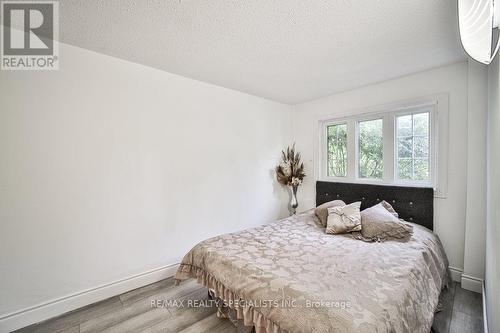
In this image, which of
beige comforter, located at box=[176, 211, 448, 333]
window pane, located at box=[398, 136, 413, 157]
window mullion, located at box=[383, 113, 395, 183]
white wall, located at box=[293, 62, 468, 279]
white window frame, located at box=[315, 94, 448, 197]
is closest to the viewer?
beige comforter, located at box=[176, 211, 448, 333]

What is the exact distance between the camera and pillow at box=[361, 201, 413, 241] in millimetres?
2188

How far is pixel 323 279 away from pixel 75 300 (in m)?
2.23

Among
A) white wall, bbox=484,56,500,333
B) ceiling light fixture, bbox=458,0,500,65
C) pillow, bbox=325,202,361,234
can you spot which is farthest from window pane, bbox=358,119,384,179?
ceiling light fixture, bbox=458,0,500,65

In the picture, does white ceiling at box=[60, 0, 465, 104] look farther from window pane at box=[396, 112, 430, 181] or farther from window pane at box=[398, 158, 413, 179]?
window pane at box=[398, 158, 413, 179]

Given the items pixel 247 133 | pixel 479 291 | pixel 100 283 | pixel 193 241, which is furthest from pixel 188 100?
pixel 479 291

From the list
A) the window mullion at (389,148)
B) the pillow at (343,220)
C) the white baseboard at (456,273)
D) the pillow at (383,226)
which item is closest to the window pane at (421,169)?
the window mullion at (389,148)

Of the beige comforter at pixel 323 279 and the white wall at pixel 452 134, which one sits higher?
the white wall at pixel 452 134

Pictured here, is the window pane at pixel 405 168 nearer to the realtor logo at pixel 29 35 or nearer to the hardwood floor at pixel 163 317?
the hardwood floor at pixel 163 317

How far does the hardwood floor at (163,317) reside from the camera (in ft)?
5.70

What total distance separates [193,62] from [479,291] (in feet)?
12.3

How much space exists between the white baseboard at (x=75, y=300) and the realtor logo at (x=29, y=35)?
2000mm

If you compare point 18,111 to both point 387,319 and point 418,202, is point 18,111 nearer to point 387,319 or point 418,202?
point 387,319

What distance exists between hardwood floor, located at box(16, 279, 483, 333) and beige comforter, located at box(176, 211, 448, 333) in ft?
0.85

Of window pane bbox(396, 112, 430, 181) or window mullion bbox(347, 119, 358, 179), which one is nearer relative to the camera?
window pane bbox(396, 112, 430, 181)
